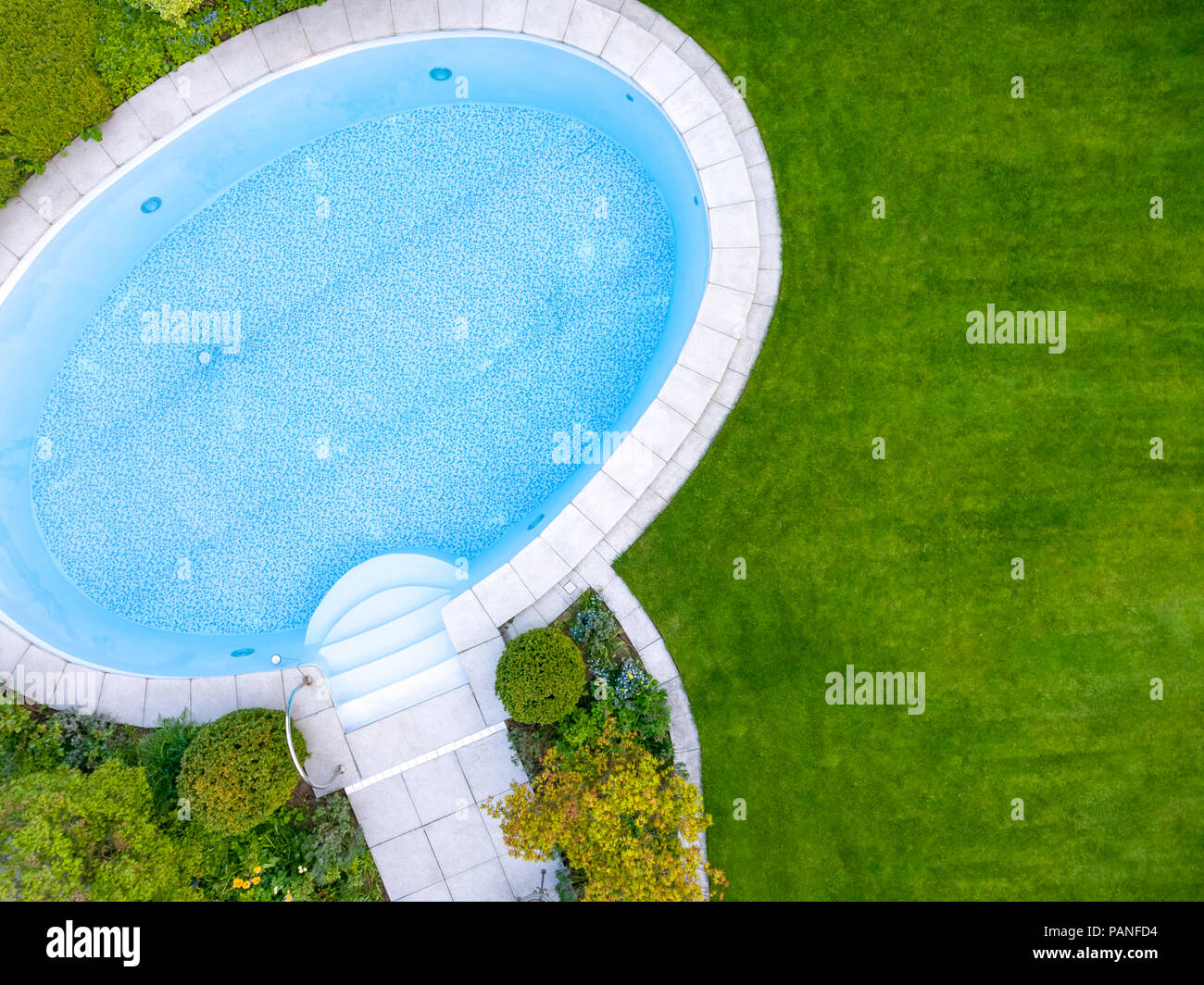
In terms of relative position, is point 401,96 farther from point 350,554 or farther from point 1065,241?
point 1065,241

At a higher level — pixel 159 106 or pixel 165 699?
pixel 159 106

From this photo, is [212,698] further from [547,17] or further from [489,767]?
[547,17]

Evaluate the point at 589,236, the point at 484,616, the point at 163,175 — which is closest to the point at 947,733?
the point at 484,616

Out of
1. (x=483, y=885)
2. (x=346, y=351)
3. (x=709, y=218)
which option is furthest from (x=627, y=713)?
(x=709, y=218)

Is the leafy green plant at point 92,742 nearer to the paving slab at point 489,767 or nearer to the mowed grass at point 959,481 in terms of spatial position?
the paving slab at point 489,767

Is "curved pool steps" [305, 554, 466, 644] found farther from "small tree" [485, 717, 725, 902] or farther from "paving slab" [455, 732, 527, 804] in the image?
"small tree" [485, 717, 725, 902]

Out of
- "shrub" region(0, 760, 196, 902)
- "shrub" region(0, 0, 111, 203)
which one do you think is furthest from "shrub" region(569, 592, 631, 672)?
"shrub" region(0, 0, 111, 203)
